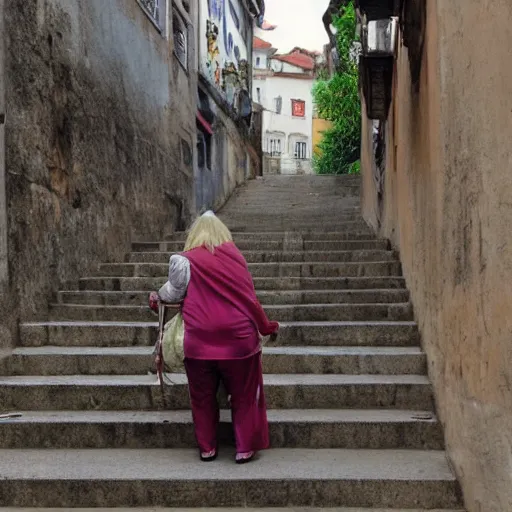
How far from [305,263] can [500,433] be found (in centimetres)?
391

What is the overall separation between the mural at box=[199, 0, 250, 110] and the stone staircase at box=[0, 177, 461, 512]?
756 centimetres

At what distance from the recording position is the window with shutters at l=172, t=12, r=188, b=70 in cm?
1059

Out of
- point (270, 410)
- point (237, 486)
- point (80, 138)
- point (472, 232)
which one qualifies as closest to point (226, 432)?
point (270, 410)

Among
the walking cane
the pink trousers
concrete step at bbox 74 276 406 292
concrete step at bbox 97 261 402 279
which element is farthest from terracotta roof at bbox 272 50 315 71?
the pink trousers

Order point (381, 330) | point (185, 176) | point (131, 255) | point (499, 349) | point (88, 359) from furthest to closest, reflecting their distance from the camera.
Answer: point (185, 176), point (131, 255), point (381, 330), point (88, 359), point (499, 349)

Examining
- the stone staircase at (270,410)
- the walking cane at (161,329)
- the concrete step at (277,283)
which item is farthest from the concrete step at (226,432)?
the concrete step at (277,283)

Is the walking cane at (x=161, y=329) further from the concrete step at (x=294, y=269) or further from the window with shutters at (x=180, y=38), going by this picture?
the window with shutters at (x=180, y=38)

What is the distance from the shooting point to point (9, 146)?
16.6ft

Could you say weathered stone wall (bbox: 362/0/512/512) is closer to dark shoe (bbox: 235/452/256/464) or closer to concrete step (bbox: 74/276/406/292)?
dark shoe (bbox: 235/452/256/464)

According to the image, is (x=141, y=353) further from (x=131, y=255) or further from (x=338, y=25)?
(x=338, y=25)

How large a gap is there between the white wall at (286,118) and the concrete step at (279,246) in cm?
3800

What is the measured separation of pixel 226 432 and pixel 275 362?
2.89 feet

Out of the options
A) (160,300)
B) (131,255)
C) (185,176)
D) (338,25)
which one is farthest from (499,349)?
(338,25)

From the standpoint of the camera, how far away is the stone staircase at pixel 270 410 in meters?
3.48
